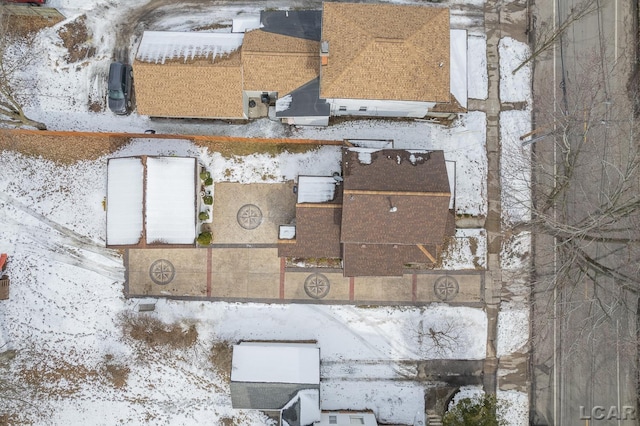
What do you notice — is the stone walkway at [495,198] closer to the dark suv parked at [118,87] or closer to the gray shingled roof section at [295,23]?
the gray shingled roof section at [295,23]

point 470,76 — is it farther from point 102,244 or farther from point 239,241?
point 102,244

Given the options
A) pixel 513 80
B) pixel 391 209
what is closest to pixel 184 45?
pixel 391 209

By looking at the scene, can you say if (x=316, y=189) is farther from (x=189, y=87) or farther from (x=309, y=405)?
(x=309, y=405)

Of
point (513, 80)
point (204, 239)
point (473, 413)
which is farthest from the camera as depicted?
point (513, 80)

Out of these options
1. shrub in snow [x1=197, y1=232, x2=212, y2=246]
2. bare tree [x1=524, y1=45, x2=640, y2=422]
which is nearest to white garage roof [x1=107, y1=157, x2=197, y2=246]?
shrub in snow [x1=197, y1=232, x2=212, y2=246]

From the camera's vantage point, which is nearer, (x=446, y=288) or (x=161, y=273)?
(x=161, y=273)

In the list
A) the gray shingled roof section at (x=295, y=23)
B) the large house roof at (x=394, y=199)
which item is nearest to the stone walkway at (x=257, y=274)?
the large house roof at (x=394, y=199)
